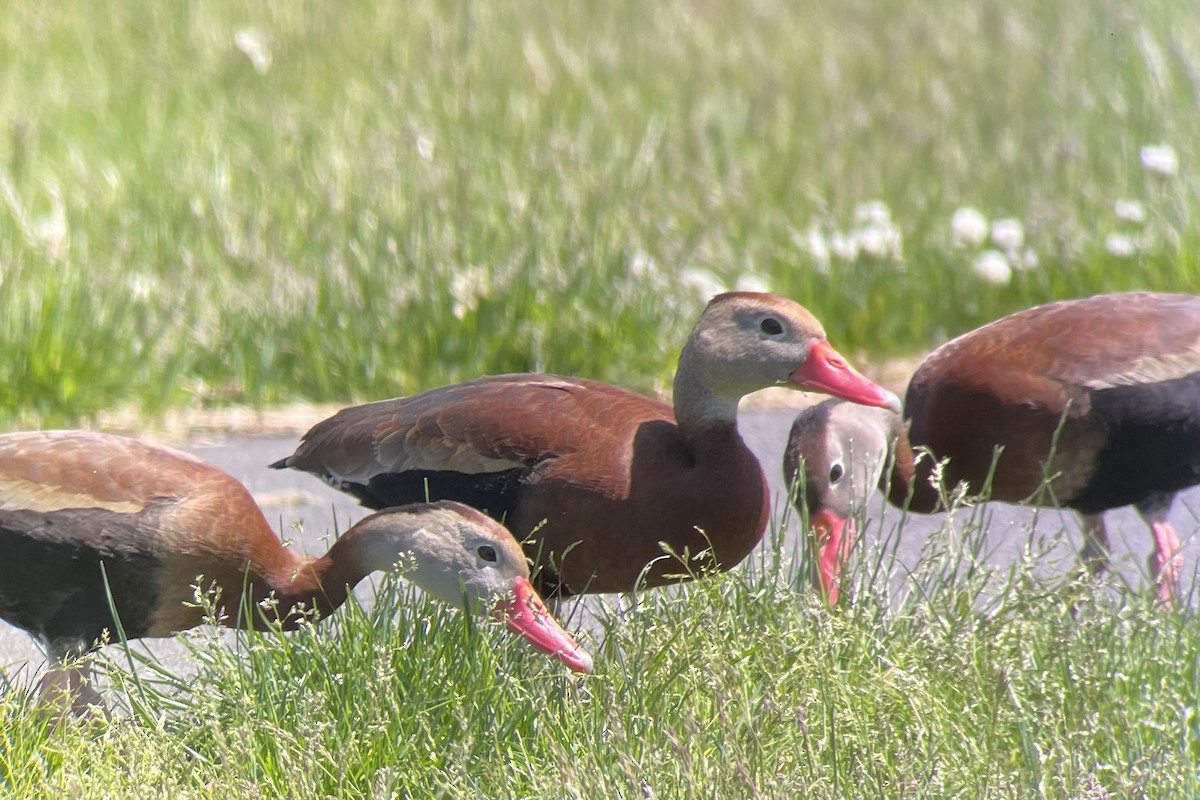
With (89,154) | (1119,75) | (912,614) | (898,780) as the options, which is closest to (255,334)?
(89,154)

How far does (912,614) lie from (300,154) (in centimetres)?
514

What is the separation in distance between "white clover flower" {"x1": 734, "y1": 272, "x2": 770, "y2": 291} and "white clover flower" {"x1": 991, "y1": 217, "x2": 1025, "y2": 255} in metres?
1.04

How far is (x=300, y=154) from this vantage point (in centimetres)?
791

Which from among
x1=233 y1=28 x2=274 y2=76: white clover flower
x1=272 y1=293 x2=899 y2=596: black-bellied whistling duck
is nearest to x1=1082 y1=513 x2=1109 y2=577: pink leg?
x1=272 y1=293 x2=899 y2=596: black-bellied whistling duck

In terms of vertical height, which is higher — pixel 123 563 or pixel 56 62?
pixel 56 62

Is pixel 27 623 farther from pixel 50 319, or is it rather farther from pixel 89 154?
pixel 89 154

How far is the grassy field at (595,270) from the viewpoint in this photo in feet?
10.3

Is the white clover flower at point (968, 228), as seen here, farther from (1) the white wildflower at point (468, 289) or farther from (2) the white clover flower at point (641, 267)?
(1) the white wildflower at point (468, 289)

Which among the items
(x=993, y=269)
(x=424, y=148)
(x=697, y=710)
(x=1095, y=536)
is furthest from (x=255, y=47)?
(x=697, y=710)

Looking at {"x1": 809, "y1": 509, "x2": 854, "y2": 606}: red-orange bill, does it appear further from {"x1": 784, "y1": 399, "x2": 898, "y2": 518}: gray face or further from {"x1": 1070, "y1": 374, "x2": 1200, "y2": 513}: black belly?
{"x1": 1070, "y1": 374, "x2": 1200, "y2": 513}: black belly

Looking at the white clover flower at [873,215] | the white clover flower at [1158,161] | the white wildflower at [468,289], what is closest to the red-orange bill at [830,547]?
the white wildflower at [468,289]

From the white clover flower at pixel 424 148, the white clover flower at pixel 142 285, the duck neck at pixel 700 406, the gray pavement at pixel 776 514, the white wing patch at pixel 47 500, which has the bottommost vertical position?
the gray pavement at pixel 776 514

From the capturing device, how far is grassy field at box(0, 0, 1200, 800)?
10.3 ft

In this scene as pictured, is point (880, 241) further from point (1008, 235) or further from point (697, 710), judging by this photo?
point (697, 710)
